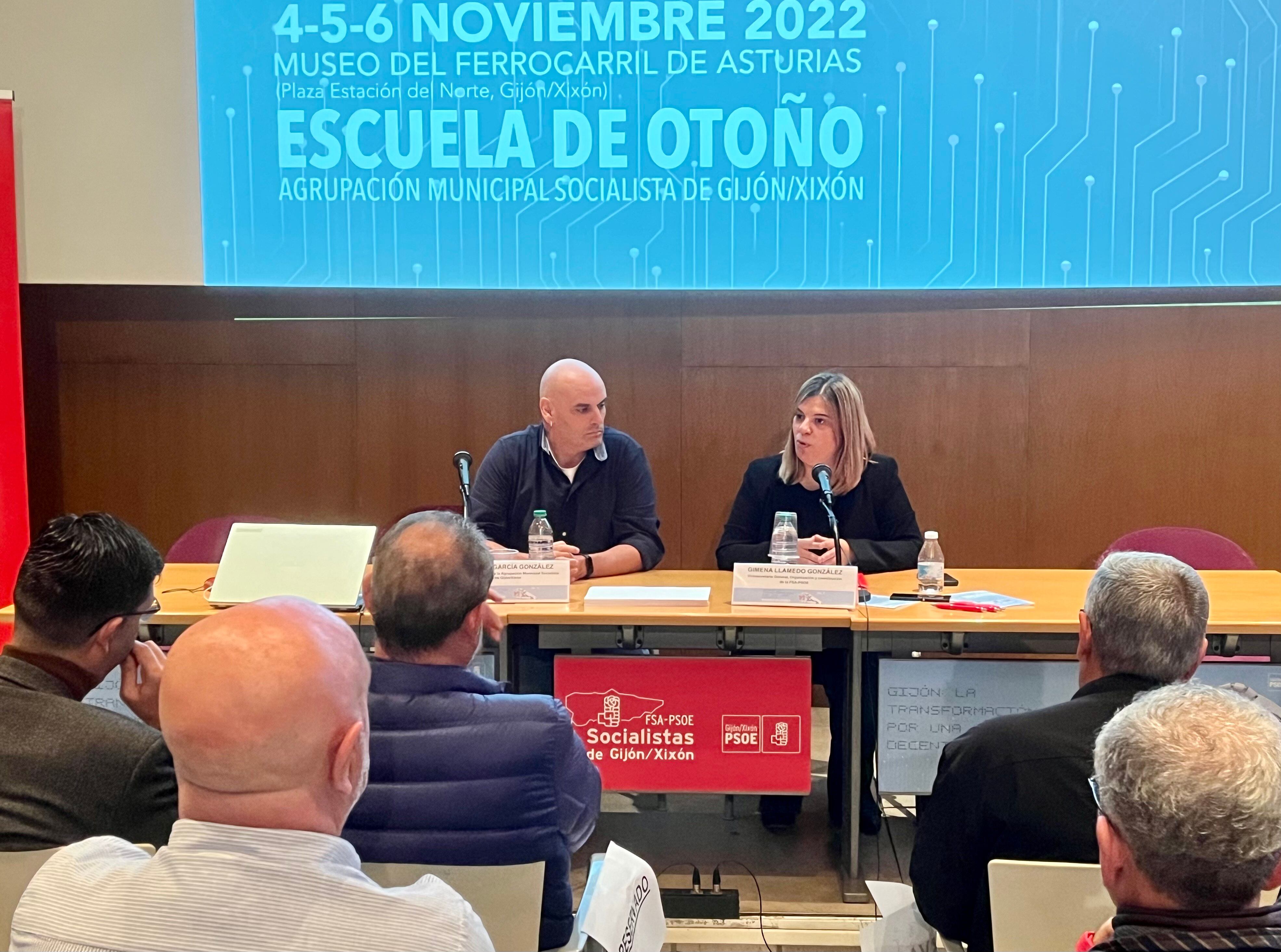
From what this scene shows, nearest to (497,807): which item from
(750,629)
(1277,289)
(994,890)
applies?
(994,890)

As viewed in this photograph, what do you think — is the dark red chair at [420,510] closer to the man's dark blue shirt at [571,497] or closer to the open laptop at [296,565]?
the man's dark blue shirt at [571,497]

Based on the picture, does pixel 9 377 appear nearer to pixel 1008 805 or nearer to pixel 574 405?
pixel 574 405

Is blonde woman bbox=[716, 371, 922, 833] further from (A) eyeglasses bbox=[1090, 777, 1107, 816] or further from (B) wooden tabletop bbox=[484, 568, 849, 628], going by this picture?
(A) eyeglasses bbox=[1090, 777, 1107, 816]

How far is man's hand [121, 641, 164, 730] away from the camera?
176 centimetres

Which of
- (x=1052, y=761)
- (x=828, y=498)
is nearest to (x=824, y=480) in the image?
(x=828, y=498)

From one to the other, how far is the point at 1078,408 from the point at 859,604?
190cm

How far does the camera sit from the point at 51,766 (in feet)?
4.55

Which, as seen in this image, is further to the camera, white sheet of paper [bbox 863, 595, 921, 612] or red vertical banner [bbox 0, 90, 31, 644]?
red vertical banner [bbox 0, 90, 31, 644]

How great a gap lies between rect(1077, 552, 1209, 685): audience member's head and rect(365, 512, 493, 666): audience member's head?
0.93 m

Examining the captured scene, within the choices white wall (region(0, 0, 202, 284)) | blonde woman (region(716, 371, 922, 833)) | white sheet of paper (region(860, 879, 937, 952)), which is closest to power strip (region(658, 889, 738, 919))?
blonde woman (region(716, 371, 922, 833))

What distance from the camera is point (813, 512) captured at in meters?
3.43

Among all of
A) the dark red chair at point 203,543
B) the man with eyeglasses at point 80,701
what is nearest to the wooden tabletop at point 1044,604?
the man with eyeglasses at point 80,701

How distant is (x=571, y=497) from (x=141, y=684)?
70.9 inches

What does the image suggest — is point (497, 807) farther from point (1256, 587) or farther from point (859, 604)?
point (1256, 587)
